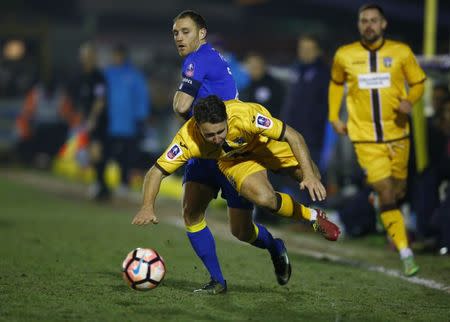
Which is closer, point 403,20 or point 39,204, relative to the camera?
point 39,204

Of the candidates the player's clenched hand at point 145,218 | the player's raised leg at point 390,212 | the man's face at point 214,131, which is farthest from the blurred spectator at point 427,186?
the player's clenched hand at point 145,218

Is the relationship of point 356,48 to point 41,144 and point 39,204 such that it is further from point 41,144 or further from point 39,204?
point 41,144

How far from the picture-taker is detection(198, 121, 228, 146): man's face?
7059 mm

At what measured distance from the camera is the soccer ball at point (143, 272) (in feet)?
23.5

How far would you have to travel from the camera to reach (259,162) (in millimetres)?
7812

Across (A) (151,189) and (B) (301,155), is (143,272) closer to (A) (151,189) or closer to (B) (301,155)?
(A) (151,189)

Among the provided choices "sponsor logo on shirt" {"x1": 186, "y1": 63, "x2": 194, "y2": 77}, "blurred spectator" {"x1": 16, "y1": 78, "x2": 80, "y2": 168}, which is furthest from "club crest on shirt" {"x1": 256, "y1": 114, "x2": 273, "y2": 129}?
"blurred spectator" {"x1": 16, "y1": 78, "x2": 80, "y2": 168}

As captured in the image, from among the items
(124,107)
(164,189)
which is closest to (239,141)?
(124,107)

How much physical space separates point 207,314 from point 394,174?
316cm

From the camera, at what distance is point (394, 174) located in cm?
955

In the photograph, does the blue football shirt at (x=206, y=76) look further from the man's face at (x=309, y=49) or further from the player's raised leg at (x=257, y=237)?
the man's face at (x=309, y=49)

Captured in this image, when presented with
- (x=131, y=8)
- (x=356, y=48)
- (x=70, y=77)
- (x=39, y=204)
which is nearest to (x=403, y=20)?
(x=39, y=204)

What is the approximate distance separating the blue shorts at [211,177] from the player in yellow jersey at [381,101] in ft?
6.16

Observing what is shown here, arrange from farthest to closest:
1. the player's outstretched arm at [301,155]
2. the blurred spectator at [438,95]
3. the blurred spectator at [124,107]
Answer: the blurred spectator at [124,107] → the blurred spectator at [438,95] → the player's outstretched arm at [301,155]
